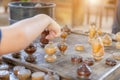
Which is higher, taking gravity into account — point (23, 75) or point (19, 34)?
point (19, 34)

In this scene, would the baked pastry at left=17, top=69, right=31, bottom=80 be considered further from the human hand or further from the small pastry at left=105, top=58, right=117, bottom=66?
the small pastry at left=105, top=58, right=117, bottom=66

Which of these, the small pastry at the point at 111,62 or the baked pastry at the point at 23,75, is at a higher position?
the small pastry at the point at 111,62

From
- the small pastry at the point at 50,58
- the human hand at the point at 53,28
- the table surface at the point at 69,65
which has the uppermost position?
the human hand at the point at 53,28

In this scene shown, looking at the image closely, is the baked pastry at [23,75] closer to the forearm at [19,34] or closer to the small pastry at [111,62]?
the forearm at [19,34]

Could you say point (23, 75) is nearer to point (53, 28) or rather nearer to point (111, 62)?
point (53, 28)

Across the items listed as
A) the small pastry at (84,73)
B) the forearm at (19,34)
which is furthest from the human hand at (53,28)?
the small pastry at (84,73)

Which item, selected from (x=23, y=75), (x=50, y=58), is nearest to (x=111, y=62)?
(x=50, y=58)

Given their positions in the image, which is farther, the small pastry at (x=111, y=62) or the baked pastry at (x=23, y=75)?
the small pastry at (x=111, y=62)

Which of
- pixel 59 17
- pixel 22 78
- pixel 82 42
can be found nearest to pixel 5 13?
pixel 59 17

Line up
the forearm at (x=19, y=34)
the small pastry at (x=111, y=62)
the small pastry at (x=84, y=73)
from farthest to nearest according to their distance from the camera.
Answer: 1. the small pastry at (x=111, y=62)
2. the small pastry at (x=84, y=73)
3. the forearm at (x=19, y=34)

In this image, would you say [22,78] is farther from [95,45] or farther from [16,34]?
[95,45]

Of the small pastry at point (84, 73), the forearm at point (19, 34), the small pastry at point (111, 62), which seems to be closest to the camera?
the forearm at point (19, 34)
